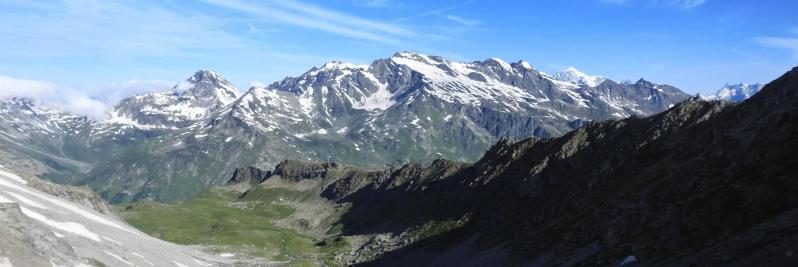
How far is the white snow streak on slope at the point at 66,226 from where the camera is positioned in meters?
110

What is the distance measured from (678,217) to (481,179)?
130m

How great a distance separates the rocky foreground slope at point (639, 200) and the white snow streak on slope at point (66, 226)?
71659 mm

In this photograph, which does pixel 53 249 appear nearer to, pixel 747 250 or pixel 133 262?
pixel 133 262

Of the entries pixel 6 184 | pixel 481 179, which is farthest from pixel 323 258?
pixel 6 184

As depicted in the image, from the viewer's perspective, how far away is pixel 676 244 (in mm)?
57594

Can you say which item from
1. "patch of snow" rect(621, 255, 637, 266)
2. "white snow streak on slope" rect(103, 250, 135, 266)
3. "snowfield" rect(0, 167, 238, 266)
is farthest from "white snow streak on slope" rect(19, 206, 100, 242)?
"patch of snow" rect(621, 255, 637, 266)

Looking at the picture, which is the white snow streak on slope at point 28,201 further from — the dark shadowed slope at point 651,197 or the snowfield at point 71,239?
the dark shadowed slope at point 651,197

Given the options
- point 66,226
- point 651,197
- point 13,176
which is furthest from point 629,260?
point 13,176

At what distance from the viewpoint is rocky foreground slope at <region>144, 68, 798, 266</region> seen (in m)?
54.4

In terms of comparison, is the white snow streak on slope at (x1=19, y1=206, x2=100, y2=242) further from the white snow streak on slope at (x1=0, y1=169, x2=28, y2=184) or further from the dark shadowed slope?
the dark shadowed slope

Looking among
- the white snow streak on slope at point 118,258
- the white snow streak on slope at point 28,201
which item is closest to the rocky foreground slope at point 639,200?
the white snow streak on slope at point 118,258

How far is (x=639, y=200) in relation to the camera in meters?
83.3

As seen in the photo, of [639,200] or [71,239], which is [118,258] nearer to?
[71,239]

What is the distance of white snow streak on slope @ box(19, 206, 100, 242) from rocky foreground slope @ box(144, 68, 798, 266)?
71.7 metres
